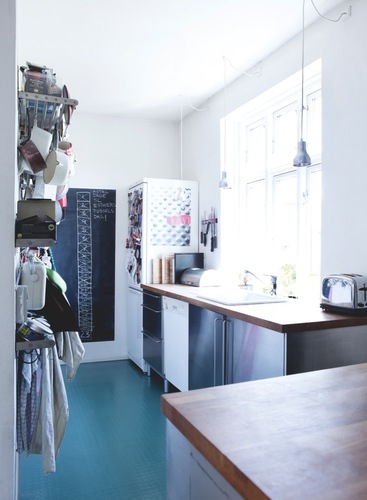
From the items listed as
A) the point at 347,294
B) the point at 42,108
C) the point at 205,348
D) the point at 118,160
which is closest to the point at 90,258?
the point at 118,160

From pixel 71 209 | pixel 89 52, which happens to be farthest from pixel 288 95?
pixel 71 209

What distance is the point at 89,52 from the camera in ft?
10.6

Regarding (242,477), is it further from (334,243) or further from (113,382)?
(113,382)

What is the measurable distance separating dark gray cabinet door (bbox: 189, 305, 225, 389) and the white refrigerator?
1.17 metres

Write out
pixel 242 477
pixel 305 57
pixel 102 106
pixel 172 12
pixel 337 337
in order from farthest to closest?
1. pixel 102 106
2. pixel 305 57
3. pixel 172 12
4. pixel 337 337
5. pixel 242 477

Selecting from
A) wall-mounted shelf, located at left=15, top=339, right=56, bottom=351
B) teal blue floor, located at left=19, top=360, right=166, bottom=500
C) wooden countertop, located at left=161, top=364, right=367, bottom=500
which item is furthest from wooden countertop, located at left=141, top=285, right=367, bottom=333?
wall-mounted shelf, located at left=15, top=339, right=56, bottom=351

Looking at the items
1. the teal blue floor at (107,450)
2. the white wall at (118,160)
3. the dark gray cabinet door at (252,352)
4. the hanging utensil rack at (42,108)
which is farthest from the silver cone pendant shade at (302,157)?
the white wall at (118,160)

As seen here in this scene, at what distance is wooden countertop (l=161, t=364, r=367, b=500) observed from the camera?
2.23 feet

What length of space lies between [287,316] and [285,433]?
4.87 ft

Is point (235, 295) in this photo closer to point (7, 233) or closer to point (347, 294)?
point (347, 294)

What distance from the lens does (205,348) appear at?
299 centimetres

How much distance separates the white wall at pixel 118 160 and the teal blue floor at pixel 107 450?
96 centimetres

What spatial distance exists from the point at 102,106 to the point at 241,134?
1.58 m

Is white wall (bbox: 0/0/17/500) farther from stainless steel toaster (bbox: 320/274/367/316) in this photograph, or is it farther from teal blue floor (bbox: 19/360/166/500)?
stainless steel toaster (bbox: 320/274/367/316)
